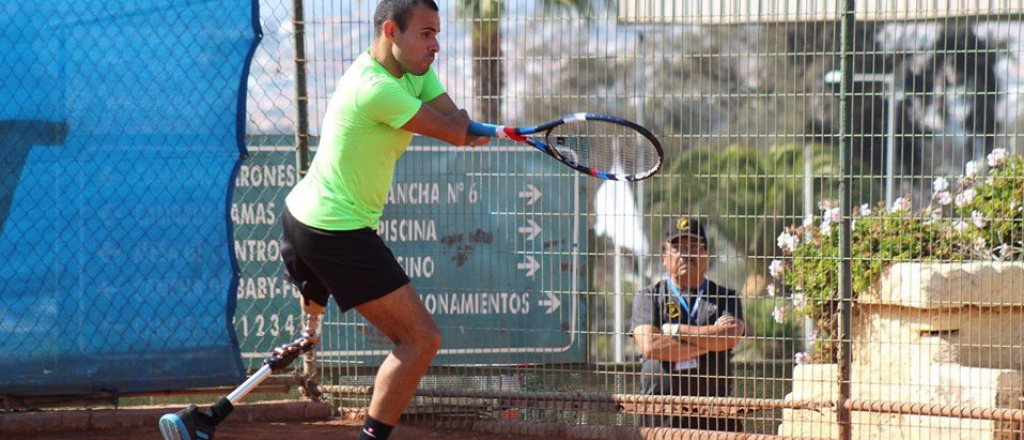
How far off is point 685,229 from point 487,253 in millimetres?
1065

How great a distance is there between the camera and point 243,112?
6383 mm

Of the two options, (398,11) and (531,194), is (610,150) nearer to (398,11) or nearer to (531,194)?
(531,194)

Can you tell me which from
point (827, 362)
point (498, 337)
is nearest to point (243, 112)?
point (498, 337)

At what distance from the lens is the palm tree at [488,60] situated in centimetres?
634

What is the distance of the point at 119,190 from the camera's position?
625 cm

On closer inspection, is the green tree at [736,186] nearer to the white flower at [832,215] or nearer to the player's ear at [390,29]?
the white flower at [832,215]

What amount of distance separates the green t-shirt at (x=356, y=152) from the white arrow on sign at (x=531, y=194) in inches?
72.4

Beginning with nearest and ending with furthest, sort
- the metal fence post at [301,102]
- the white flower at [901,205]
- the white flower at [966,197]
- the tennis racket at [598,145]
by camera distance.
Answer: the tennis racket at [598,145] → the white flower at [966,197] → the white flower at [901,205] → the metal fence post at [301,102]

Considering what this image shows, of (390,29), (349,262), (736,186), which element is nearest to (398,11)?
(390,29)

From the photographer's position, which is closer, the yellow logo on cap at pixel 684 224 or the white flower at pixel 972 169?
the white flower at pixel 972 169

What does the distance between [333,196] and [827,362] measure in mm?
3052

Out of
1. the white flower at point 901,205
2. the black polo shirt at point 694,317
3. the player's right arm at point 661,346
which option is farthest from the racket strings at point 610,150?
the white flower at point 901,205

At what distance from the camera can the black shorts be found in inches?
179

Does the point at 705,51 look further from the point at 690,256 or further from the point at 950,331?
the point at 950,331
